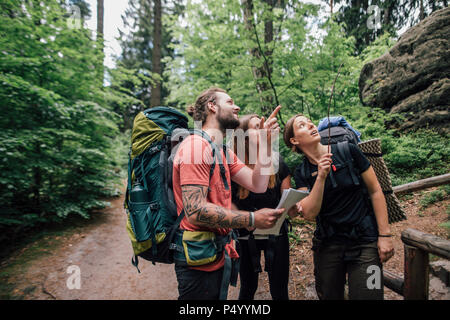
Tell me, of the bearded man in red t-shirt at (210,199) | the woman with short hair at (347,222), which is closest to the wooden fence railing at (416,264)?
the woman with short hair at (347,222)

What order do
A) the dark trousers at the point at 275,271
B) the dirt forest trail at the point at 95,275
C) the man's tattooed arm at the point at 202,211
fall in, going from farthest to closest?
the dirt forest trail at the point at 95,275 → the dark trousers at the point at 275,271 → the man's tattooed arm at the point at 202,211

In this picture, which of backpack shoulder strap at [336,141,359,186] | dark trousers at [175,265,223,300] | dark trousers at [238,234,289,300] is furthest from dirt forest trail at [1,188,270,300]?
backpack shoulder strap at [336,141,359,186]

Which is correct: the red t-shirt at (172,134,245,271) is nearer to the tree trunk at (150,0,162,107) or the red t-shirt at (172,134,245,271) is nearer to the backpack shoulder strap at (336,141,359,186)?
the backpack shoulder strap at (336,141,359,186)

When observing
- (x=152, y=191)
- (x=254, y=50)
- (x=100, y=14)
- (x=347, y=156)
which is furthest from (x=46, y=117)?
(x=100, y=14)

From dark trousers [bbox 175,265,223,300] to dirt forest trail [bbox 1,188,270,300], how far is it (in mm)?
2200

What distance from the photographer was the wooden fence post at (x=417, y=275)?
6.07 ft

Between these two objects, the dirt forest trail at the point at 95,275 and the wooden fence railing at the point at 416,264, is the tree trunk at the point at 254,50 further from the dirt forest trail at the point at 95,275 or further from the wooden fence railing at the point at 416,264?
the dirt forest trail at the point at 95,275

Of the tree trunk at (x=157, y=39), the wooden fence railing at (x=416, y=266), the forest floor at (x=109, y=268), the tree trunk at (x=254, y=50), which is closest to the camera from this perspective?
the wooden fence railing at (x=416, y=266)

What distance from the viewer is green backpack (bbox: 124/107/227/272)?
1583mm

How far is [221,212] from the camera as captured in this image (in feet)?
4.65

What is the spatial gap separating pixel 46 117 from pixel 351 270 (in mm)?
6134

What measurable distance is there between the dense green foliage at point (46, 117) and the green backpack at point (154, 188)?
11.6ft

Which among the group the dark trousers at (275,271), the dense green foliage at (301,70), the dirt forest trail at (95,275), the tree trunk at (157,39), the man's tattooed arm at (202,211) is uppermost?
the tree trunk at (157,39)
